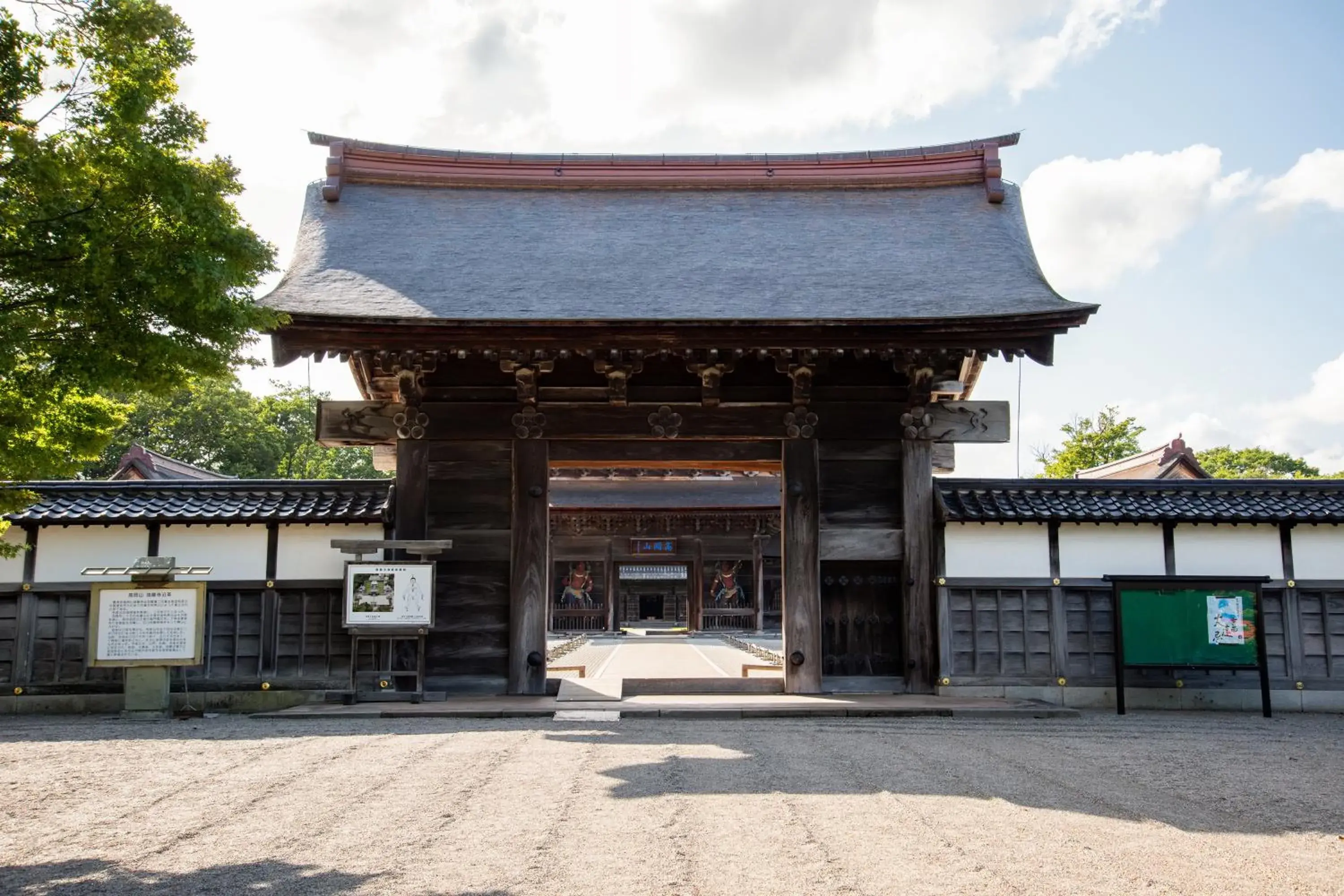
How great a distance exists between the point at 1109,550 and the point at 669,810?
8157 mm

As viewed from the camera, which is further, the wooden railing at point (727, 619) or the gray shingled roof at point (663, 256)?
the wooden railing at point (727, 619)

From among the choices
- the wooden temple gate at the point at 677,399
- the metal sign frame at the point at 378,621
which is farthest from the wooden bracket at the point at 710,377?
the metal sign frame at the point at 378,621

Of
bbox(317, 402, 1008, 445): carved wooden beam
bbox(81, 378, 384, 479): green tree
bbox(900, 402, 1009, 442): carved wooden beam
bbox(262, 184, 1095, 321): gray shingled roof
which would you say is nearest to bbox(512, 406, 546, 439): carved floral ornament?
bbox(317, 402, 1008, 445): carved wooden beam

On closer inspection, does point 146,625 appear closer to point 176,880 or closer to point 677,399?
point 677,399

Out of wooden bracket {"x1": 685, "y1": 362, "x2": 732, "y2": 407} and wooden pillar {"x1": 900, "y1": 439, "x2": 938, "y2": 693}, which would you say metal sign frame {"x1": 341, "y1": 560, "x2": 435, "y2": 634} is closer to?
wooden bracket {"x1": 685, "y1": 362, "x2": 732, "y2": 407}

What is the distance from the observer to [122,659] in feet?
36.3

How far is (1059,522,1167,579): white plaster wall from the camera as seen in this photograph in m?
12.4

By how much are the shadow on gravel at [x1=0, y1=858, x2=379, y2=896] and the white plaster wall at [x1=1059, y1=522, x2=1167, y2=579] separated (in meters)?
9.63

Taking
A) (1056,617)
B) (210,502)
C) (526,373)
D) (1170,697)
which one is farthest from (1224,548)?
(210,502)

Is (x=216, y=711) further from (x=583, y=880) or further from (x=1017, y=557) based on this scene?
(x=1017, y=557)

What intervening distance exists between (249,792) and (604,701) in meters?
4.97

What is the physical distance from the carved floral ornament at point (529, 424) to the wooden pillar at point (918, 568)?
437cm

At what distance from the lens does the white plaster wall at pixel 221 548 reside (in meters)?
12.1

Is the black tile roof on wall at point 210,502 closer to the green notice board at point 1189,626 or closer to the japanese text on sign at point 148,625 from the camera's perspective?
the japanese text on sign at point 148,625
